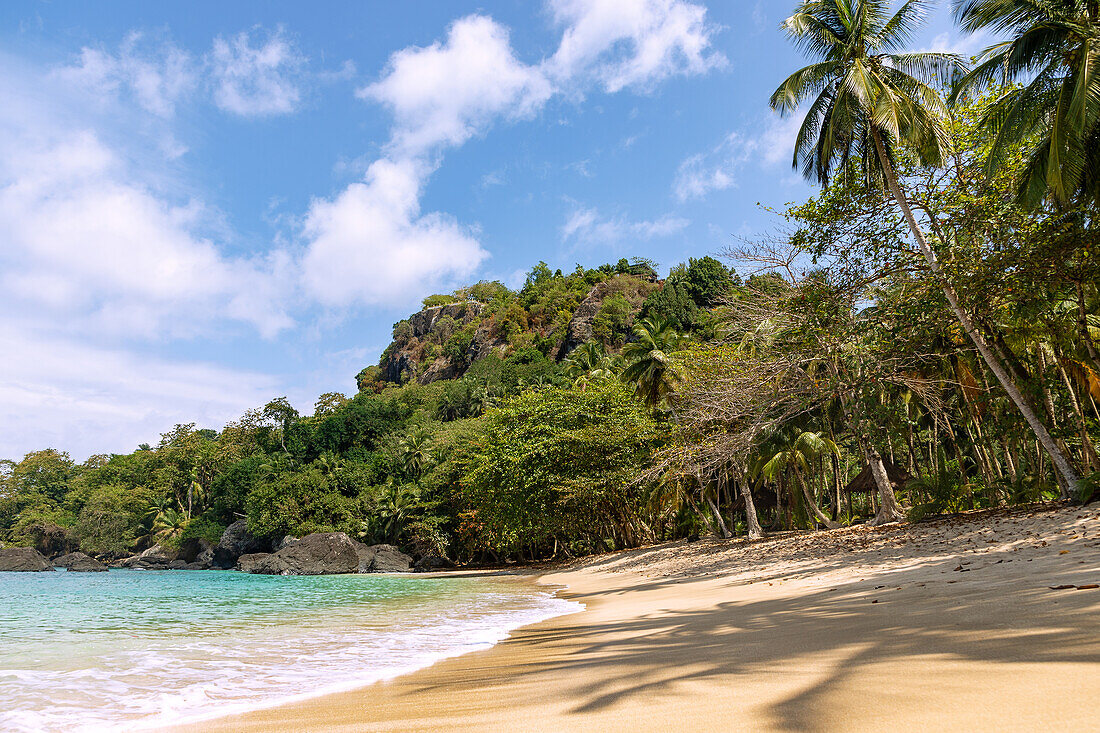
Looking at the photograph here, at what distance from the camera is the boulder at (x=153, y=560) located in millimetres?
61431

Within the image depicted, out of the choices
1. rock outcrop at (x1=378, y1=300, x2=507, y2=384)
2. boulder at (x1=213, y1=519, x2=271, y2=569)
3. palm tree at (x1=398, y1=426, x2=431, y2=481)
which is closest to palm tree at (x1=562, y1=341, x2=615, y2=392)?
palm tree at (x1=398, y1=426, x2=431, y2=481)

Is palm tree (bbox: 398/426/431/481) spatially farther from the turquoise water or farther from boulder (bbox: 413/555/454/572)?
the turquoise water

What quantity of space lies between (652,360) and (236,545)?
47.9 metres

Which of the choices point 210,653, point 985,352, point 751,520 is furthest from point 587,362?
point 210,653

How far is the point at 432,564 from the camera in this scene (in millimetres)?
38906

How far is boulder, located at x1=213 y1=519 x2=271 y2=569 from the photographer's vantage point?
53956 mm

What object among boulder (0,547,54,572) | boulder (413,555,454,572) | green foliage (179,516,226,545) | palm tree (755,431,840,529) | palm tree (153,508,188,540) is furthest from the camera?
palm tree (153,508,188,540)

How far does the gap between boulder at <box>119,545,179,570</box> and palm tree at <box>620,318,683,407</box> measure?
5832 cm

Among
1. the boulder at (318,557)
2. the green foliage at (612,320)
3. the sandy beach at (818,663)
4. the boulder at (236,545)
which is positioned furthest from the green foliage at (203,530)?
the sandy beach at (818,663)

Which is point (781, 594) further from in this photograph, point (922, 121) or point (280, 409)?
point (280, 409)

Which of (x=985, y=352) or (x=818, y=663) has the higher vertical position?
(x=985, y=352)

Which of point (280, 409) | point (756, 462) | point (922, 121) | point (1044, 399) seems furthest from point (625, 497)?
point (280, 409)

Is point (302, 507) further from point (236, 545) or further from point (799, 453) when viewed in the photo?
point (799, 453)

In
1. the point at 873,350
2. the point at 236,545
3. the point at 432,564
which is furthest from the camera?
the point at 236,545
